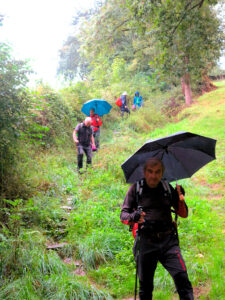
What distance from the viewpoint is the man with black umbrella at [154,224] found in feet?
9.03

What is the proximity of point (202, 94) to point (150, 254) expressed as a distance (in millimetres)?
20214

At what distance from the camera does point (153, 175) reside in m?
2.95

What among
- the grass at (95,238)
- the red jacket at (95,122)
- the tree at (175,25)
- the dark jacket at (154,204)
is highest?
the tree at (175,25)

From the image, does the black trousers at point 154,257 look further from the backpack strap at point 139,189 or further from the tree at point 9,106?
the tree at point 9,106

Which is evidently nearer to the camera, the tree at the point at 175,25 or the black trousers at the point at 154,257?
the black trousers at the point at 154,257

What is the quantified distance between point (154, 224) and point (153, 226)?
21mm

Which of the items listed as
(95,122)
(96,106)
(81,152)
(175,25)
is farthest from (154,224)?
(96,106)

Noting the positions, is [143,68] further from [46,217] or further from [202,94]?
[46,217]

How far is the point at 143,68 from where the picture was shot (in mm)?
25625

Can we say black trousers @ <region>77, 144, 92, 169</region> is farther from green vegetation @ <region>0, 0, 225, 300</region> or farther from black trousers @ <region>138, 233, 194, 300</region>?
black trousers @ <region>138, 233, 194, 300</region>

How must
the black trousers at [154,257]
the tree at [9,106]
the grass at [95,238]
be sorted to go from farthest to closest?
the tree at [9,106] < the grass at [95,238] < the black trousers at [154,257]

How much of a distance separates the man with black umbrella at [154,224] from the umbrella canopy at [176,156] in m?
0.15

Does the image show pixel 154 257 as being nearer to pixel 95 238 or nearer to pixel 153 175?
pixel 153 175

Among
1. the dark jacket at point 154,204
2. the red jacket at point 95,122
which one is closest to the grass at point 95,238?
the dark jacket at point 154,204
